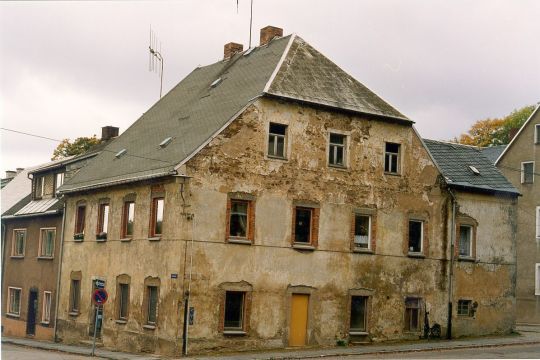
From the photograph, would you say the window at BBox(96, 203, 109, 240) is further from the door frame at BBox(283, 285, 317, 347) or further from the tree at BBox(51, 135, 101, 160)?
the tree at BBox(51, 135, 101, 160)

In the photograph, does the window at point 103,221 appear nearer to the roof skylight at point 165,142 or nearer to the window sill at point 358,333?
the roof skylight at point 165,142

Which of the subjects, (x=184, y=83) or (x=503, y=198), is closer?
(x=503, y=198)

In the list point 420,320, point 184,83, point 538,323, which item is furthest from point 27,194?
point 538,323

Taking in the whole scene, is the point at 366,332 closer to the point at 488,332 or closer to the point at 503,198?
the point at 488,332

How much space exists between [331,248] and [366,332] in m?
3.57

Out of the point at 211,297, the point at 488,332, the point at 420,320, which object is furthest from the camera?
the point at 488,332

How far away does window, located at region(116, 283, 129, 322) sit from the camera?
97.6 ft

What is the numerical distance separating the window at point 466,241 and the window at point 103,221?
591 inches

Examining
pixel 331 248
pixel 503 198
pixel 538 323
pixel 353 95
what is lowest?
pixel 538 323

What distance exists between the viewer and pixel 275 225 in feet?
92.2

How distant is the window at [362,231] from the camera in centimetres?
3025

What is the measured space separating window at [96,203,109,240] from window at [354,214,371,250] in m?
10.0

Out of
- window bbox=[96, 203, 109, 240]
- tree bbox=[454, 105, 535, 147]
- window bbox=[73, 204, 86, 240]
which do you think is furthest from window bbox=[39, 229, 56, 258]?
tree bbox=[454, 105, 535, 147]

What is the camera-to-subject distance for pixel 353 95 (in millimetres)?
30766
